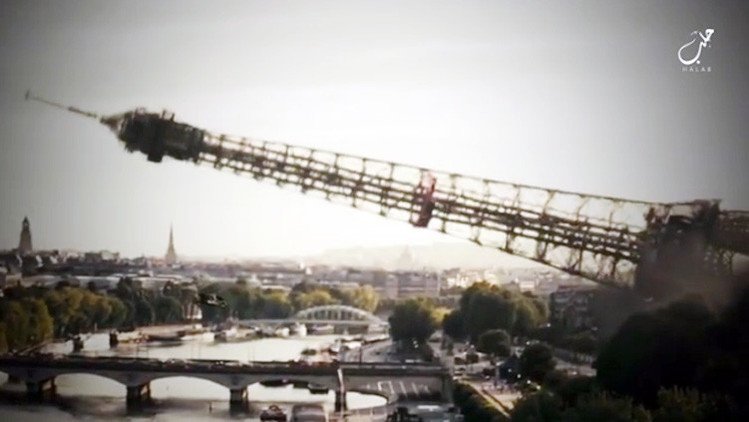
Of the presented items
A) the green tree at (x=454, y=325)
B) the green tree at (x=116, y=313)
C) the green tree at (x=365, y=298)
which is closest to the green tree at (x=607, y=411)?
the green tree at (x=454, y=325)

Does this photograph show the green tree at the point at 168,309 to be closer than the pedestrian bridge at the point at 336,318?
Yes

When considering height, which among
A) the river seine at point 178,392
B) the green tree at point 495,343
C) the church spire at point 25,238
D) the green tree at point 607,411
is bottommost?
the river seine at point 178,392

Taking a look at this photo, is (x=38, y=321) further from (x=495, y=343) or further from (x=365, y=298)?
(x=495, y=343)

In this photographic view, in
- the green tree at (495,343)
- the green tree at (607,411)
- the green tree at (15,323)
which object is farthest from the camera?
the green tree at (495,343)

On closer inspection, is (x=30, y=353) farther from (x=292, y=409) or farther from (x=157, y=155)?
(x=157, y=155)

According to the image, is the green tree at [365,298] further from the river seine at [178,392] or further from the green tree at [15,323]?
the green tree at [15,323]

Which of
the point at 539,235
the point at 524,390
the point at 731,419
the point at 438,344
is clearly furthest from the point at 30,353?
the point at 731,419
